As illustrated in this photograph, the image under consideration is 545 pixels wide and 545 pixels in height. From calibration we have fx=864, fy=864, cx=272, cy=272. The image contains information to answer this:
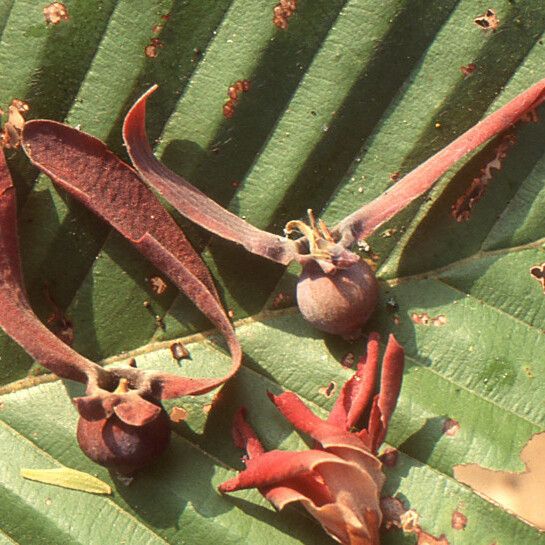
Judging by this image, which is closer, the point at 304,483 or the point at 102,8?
the point at 304,483

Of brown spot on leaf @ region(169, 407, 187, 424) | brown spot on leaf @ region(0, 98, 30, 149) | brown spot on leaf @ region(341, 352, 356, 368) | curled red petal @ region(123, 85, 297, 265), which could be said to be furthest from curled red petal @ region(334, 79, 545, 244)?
brown spot on leaf @ region(0, 98, 30, 149)

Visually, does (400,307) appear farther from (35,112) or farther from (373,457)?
(35,112)

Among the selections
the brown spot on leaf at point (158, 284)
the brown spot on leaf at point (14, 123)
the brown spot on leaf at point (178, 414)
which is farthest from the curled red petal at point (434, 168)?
the brown spot on leaf at point (14, 123)

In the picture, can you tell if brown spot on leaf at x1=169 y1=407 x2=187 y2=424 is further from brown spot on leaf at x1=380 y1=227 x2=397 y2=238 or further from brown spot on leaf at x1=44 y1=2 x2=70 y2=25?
brown spot on leaf at x1=44 y1=2 x2=70 y2=25

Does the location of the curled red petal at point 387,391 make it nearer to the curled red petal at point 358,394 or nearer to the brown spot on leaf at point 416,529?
the curled red petal at point 358,394

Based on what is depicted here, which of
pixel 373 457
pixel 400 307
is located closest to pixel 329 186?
→ pixel 400 307

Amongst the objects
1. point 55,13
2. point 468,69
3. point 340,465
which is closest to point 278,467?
point 340,465
